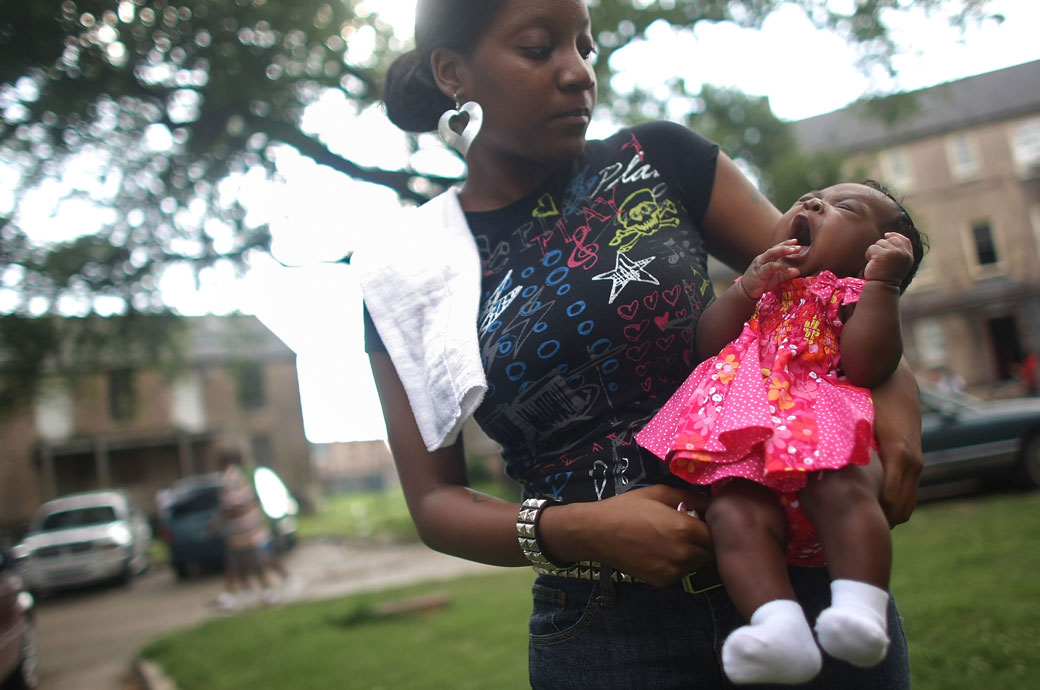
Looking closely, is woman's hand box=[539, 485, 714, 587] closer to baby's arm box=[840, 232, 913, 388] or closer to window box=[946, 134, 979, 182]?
baby's arm box=[840, 232, 913, 388]

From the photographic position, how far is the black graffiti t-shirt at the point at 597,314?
1484mm

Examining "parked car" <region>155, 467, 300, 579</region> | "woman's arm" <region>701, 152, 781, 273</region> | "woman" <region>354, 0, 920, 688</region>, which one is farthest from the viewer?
"parked car" <region>155, 467, 300, 579</region>

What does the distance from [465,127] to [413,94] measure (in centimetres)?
26

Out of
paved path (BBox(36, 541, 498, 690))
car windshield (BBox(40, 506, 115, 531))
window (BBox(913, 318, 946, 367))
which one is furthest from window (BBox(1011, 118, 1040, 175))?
car windshield (BBox(40, 506, 115, 531))

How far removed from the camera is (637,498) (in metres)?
1.32

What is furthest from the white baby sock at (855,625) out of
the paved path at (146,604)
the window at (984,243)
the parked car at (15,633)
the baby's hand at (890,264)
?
the window at (984,243)

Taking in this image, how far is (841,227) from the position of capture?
4.88 feet

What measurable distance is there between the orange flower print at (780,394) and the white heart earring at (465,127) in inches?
30.6

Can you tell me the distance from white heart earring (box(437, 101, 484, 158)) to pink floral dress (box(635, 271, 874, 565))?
2.20ft

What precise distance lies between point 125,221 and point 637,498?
9.24 meters

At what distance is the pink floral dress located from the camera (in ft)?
4.15

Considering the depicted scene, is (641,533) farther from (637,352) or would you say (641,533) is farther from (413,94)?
(413,94)

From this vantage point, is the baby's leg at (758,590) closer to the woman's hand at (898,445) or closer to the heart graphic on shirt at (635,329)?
the woman's hand at (898,445)

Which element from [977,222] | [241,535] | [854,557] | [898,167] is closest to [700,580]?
[854,557]
